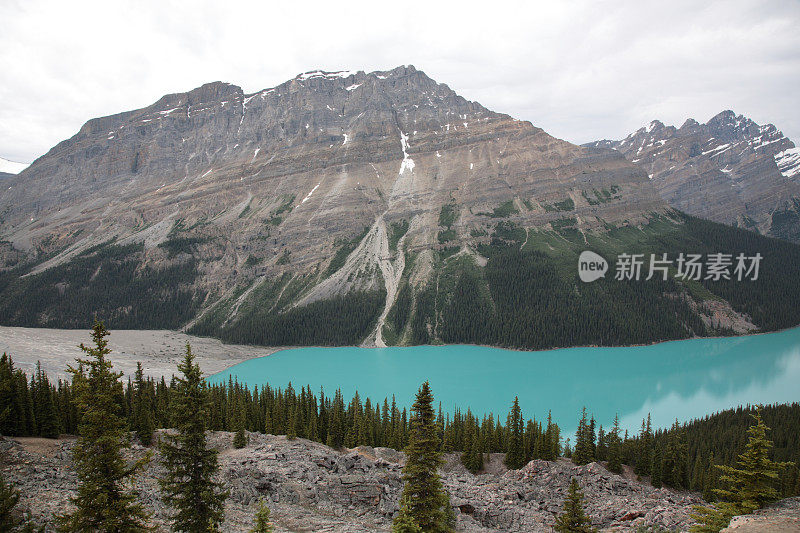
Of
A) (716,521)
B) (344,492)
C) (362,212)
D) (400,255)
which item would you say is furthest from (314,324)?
(716,521)

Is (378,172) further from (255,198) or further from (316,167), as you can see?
(255,198)

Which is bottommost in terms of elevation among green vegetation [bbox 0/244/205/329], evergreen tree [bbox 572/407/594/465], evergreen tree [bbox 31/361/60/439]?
evergreen tree [bbox 572/407/594/465]

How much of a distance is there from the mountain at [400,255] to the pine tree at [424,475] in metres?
95.6

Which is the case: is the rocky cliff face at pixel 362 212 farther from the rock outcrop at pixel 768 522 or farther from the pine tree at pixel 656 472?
the rock outcrop at pixel 768 522

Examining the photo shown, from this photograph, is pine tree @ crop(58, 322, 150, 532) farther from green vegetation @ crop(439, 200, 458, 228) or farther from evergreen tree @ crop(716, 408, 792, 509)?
green vegetation @ crop(439, 200, 458, 228)

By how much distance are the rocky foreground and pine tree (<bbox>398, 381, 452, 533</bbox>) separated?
18.4ft

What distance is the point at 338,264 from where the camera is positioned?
154750 mm

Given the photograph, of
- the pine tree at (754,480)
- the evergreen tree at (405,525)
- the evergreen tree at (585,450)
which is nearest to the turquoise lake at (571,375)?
the evergreen tree at (585,450)

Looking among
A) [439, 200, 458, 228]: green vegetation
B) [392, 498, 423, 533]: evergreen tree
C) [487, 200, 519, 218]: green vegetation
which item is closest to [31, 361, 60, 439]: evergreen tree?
[392, 498, 423, 533]: evergreen tree

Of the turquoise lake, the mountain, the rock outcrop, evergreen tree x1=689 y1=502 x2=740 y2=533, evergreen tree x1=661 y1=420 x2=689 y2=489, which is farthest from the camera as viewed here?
the mountain

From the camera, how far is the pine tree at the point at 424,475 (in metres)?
18.8

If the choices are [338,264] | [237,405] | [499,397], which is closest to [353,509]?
[237,405]

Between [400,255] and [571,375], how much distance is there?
2985 inches

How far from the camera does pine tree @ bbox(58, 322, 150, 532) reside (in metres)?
13.8
